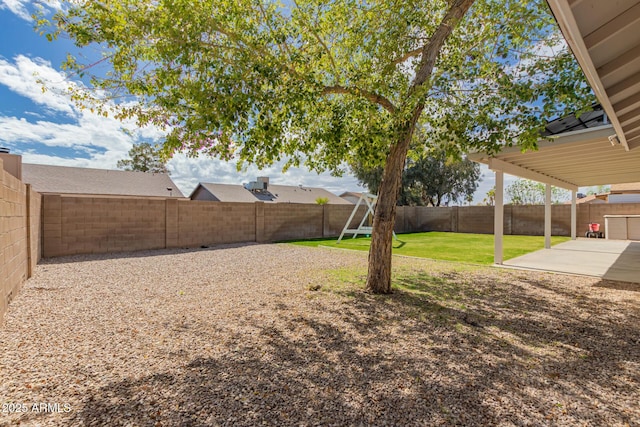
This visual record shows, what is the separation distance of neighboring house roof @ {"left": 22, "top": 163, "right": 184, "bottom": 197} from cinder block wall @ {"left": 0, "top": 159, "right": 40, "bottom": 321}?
40.4 ft

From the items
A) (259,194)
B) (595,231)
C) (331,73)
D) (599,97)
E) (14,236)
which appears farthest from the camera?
(259,194)

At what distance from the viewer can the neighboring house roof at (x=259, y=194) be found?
24.1 m

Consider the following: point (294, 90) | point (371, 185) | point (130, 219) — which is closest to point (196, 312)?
point (294, 90)

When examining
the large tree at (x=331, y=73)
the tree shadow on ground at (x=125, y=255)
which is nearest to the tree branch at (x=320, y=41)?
the large tree at (x=331, y=73)

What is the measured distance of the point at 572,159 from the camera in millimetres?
7305

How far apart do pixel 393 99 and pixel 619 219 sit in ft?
47.7

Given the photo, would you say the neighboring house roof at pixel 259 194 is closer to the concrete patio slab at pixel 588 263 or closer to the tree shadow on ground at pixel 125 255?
the tree shadow on ground at pixel 125 255

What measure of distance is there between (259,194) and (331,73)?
22.8m

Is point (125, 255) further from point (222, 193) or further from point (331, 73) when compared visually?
point (222, 193)

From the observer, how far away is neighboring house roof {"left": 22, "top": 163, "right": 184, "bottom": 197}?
52.2ft

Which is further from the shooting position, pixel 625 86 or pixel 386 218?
pixel 386 218

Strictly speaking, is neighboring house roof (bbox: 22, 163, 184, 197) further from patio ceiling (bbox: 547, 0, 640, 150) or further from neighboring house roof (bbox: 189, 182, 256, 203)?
patio ceiling (bbox: 547, 0, 640, 150)

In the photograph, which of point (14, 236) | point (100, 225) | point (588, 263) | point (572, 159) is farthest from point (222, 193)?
point (588, 263)

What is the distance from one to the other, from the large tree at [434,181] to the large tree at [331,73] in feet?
64.7
